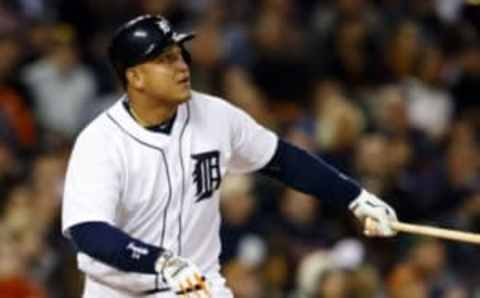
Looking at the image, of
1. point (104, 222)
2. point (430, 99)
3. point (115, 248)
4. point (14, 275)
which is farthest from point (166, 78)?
point (430, 99)

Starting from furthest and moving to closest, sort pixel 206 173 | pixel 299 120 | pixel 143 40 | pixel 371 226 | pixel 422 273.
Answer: pixel 299 120
pixel 422 273
pixel 371 226
pixel 206 173
pixel 143 40

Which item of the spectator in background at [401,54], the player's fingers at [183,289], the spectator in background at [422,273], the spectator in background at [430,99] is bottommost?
the spectator in background at [422,273]

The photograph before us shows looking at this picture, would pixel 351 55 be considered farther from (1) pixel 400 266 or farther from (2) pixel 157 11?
(1) pixel 400 266

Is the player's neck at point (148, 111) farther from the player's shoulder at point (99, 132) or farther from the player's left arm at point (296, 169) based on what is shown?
the player's left arm at point (296, 169)

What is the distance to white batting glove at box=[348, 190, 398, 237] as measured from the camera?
7.86m

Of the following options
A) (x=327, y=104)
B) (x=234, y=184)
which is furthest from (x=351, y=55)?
(x=234, y=184)

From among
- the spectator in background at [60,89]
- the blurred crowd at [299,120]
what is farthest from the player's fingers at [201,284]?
the spectator in background at [60,89]

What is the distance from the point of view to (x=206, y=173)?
7723 mm

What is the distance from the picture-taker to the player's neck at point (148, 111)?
25.0ft

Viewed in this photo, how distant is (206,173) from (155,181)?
262mm

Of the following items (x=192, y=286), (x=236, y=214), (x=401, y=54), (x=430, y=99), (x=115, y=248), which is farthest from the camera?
(x=401, y=54)

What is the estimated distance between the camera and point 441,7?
48.5 ft

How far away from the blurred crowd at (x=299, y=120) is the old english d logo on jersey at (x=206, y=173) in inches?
115

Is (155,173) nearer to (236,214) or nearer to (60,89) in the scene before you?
(236,214)
